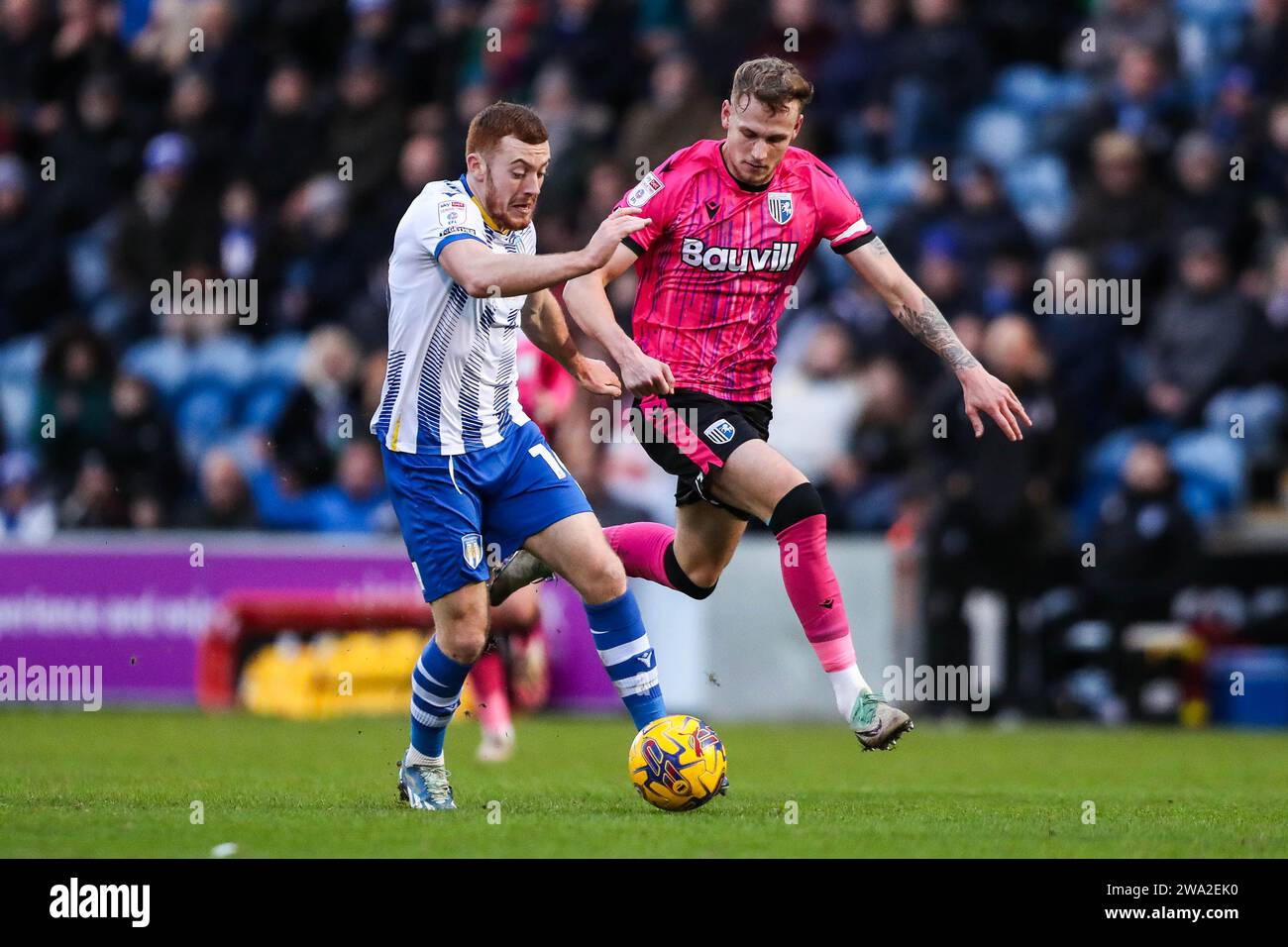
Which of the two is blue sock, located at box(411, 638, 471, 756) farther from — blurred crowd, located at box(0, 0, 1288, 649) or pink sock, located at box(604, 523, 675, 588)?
blurred crowd, located at box(0, 0, 1288, 649)

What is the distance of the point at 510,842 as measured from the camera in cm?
646

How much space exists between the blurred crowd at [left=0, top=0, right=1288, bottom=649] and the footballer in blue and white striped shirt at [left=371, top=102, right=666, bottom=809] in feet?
15.5

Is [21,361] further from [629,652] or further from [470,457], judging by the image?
[629,652]

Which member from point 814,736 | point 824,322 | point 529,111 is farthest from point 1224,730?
point 529,111

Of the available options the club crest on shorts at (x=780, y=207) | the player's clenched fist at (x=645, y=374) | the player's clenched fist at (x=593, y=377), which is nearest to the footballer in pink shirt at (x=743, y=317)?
the club crest on shorts at (x=780, y=207)

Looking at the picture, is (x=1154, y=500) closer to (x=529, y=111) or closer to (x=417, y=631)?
(x=417, y=631)

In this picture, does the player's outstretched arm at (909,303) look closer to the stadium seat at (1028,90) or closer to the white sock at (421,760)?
the white sock at (421,760)

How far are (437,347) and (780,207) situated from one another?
1.71 metres

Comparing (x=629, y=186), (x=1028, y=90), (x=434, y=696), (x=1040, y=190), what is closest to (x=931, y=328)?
(x=434, y=696)

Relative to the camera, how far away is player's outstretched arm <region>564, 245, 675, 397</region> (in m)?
7.51

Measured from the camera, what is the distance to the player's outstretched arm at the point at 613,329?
7.51 metres

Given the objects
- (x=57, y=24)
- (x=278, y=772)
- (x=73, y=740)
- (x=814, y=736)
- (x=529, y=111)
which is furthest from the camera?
(x=57, y=24)

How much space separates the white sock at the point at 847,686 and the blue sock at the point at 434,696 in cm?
153
